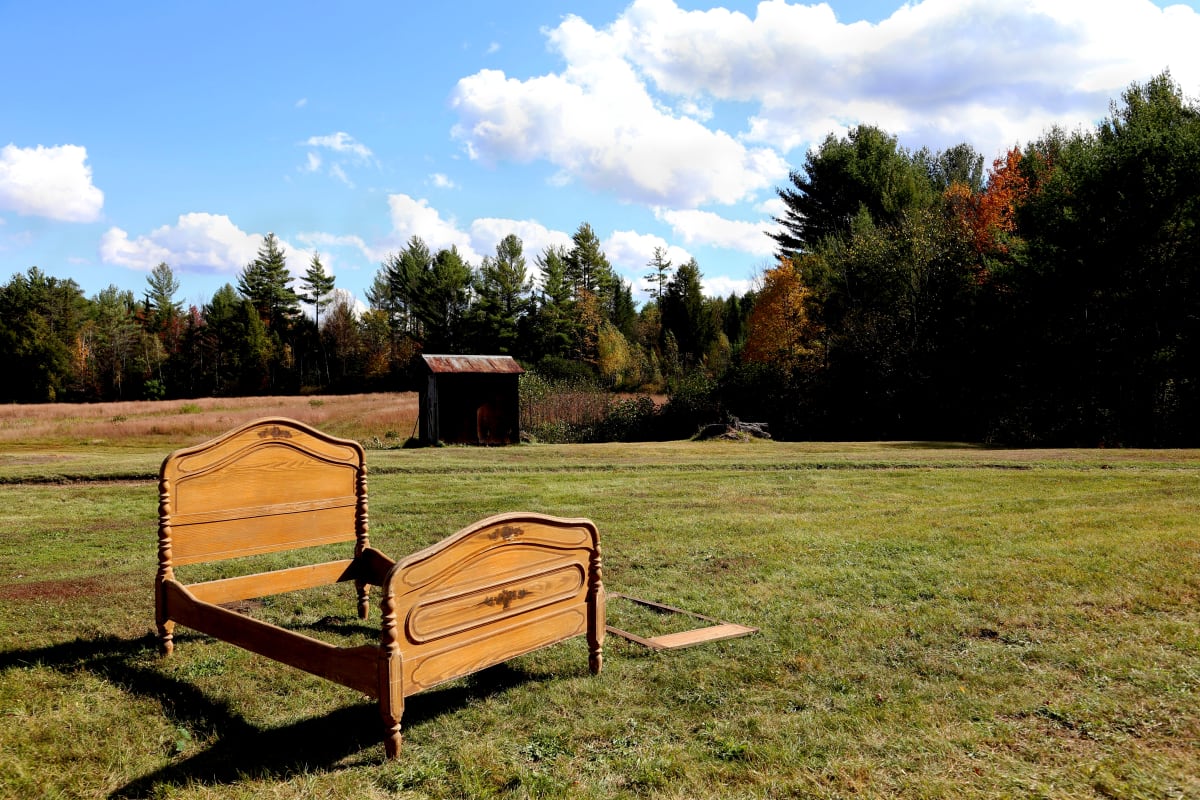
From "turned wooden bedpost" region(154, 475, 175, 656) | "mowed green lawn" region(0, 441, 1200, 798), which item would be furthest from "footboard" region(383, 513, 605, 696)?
"turned wooden bedpost" region(154, 475, 175, 656)

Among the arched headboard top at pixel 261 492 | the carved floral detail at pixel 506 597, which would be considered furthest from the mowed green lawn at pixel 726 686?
the arched headboard top at pixel 261 492

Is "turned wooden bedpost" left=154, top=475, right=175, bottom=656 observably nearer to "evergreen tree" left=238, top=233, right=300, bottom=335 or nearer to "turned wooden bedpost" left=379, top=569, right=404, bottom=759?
"turned wooden bedpost" left=379, top=569, right=404, bottom=759

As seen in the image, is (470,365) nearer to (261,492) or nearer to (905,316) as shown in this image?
(905,316)

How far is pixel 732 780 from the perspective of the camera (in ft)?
11.6

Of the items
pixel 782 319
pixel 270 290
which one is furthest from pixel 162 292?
pixel 782 319

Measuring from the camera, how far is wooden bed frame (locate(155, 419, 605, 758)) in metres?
3.87

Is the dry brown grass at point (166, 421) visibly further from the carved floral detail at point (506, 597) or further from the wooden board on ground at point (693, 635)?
the carved floral detail at point (506, 597)

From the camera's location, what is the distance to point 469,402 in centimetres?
2625

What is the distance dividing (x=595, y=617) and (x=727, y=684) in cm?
86

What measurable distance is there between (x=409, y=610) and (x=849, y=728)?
2248 mm

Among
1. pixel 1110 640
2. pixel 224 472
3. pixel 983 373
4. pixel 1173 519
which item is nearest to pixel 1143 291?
pixel 983 373

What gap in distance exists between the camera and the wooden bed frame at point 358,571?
152 inches

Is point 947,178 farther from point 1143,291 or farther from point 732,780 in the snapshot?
point 732,780

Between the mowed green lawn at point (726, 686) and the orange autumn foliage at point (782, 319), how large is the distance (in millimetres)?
28220
